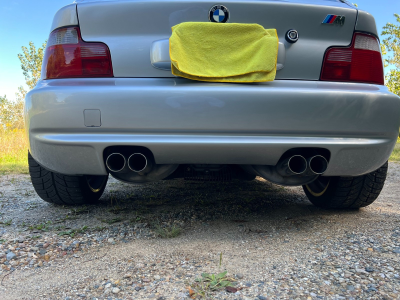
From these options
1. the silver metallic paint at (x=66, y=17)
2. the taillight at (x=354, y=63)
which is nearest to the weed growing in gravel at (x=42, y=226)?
the silver metallic paint at (x=66, y=17)

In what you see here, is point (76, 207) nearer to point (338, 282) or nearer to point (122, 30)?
point (122, 30)

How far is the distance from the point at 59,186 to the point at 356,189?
7.07 ft

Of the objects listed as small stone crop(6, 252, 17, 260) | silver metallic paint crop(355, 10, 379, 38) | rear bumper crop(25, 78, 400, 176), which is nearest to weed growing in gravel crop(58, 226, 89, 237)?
small stone crop(6, 252, 17, 260)

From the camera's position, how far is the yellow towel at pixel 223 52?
151 centimetres

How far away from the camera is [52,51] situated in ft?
5.41

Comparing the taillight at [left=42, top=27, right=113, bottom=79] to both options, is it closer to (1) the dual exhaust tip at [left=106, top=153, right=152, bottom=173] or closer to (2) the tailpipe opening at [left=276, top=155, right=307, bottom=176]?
(1) the dual exhaust tip at [left=106, top=153, right=152, bottom=173]

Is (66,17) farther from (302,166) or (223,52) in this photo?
(302,166)

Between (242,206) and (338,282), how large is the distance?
1.26 meters

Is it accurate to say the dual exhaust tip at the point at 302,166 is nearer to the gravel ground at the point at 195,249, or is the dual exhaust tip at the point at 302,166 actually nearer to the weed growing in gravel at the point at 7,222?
the gravel ground at the point at 195,249

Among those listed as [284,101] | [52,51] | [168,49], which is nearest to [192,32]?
[168,49]

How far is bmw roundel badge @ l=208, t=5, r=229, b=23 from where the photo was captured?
5.20ft

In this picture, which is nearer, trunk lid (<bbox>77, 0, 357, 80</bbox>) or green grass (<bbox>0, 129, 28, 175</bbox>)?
trunk lid (<bbox>77, 0, 357, 80</bbox>)

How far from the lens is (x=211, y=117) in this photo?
150 cm

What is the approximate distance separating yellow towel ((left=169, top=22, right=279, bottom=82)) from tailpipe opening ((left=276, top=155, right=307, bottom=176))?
443 millimetres
